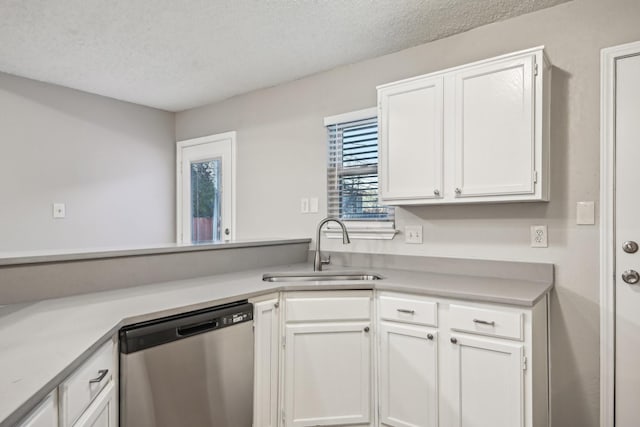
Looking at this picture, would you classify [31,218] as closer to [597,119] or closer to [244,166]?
[244,166]

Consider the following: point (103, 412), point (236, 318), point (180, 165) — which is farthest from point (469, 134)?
point (180, 165)

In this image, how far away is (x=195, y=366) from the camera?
1.67m

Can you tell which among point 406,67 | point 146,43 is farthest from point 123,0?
point 406,67

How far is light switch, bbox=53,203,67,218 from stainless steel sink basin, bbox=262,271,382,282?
2173 millimetres

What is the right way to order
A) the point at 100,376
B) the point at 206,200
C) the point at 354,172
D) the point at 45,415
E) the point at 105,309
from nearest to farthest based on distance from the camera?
the point at 45,415
the point at 100,376
the point at 105,309
the point at 354,172
the point at 206,200

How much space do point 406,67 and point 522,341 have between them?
1.87 meters

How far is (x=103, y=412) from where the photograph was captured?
130 centimetres

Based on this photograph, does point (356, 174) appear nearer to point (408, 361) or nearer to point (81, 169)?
point (408, 361)

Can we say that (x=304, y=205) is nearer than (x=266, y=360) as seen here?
No

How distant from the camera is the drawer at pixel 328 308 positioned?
2.13m

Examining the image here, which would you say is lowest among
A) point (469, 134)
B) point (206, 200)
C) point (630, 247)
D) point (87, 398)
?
point (87, 398)

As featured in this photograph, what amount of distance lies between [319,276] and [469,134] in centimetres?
121

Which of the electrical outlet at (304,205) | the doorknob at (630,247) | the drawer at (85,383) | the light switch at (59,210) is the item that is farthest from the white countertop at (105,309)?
the light switch at (59,210)

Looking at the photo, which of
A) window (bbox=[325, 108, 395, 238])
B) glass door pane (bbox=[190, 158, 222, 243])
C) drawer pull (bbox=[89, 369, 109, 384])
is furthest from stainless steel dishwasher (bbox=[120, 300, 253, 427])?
glass door pane (bbox=[190, 158, 222, 243])
